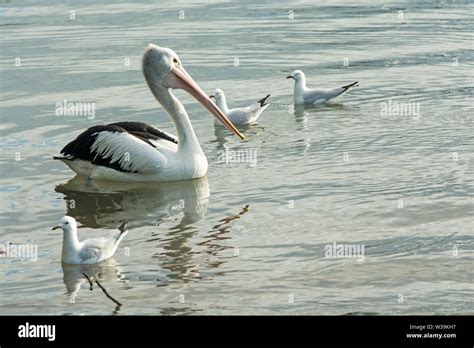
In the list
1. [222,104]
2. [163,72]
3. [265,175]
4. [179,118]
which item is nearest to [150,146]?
[179,118]

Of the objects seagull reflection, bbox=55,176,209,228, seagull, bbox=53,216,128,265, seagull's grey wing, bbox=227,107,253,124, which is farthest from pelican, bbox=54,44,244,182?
seagull, bbox=53,216,128,265

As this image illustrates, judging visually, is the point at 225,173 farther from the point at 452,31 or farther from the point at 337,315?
the point at 452,31

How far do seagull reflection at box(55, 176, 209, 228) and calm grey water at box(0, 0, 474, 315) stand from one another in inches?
1.2

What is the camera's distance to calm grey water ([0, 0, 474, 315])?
839 cm

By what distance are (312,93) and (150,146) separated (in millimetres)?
3805

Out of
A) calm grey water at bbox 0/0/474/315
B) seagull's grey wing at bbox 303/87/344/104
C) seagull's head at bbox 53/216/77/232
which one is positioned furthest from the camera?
seagull's grey wing at bbox 303/87/344/104

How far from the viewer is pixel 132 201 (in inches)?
435

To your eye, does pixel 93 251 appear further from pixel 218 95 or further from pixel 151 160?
pixel 218 95

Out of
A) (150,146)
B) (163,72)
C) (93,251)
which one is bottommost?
(93,251)

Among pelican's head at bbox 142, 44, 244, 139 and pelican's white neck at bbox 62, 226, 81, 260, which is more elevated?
pelican's head at bbox 142, 44, 244, 139

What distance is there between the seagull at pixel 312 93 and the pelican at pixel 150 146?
9.51 feet

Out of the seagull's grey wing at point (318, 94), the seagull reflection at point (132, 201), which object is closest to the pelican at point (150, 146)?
the seagull reflection at point (132, 201)

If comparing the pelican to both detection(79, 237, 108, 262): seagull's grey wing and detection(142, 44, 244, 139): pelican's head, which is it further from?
detection(79, 237, 108, 262): seagull's grey wing

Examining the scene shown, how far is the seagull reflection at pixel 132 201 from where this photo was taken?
10.4 m
